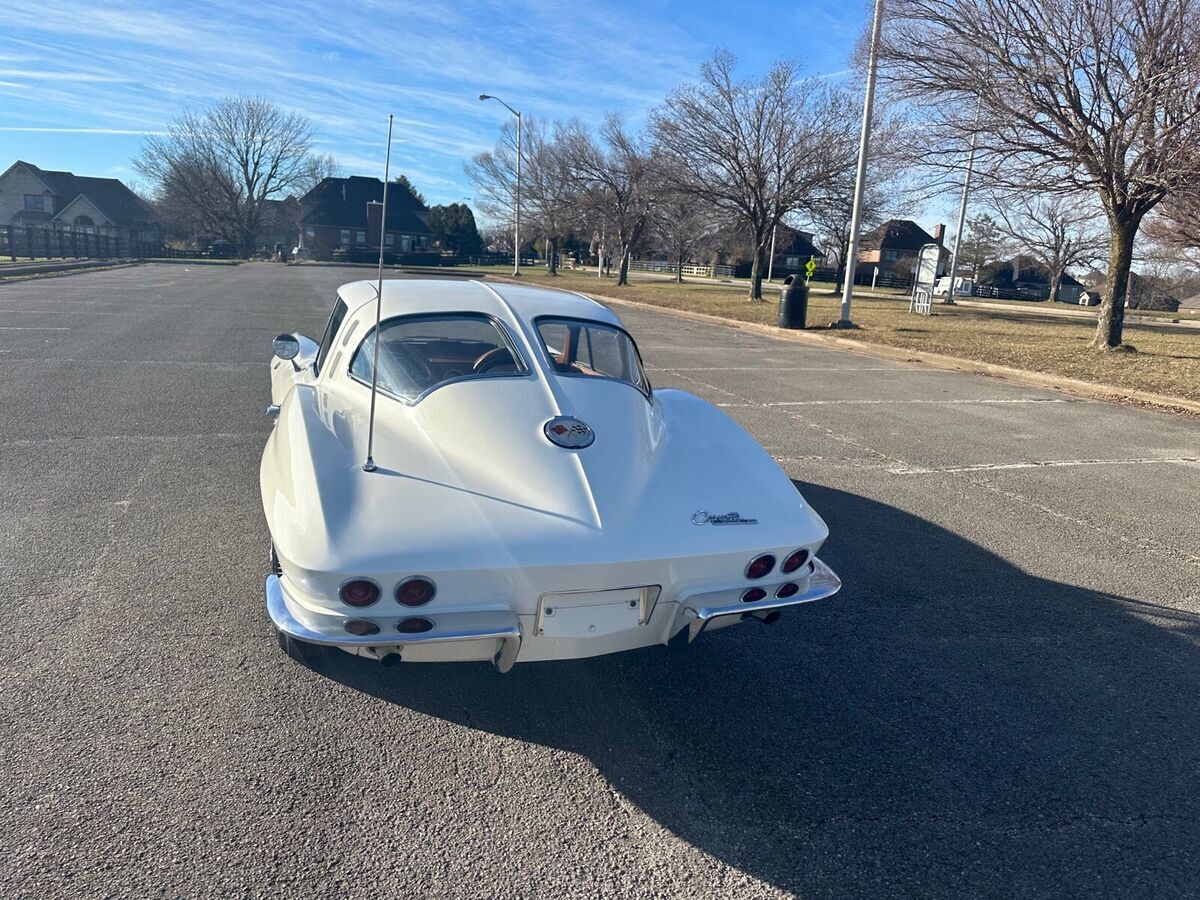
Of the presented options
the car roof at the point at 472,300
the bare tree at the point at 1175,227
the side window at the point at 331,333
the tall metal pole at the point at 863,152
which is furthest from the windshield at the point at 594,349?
the bare tree at the point at 1175,227

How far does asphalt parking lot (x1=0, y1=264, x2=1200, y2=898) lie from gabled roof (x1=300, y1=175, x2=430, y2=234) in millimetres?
80250

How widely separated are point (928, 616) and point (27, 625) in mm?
4357

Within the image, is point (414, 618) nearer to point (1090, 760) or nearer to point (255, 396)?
point (1090, 760)

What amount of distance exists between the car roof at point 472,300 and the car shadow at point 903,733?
1.84m

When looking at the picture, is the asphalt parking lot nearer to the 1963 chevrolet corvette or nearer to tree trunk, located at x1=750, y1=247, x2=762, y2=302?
the 1963 chevrolet corvette

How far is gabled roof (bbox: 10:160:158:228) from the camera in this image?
7600cm

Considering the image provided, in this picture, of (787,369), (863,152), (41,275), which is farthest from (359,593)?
(41,275)

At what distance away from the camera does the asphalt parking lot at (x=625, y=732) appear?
2.46 metres

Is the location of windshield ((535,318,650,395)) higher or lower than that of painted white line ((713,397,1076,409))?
higher

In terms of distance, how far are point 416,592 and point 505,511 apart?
1.48 ft

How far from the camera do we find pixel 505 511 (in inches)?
116

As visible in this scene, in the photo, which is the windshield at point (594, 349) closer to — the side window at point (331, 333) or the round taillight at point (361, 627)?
the side window at point (331, 333)

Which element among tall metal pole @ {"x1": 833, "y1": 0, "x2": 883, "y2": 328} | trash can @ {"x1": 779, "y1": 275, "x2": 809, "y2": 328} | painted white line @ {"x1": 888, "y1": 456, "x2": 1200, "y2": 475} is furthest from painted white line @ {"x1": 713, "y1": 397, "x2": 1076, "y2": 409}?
trash can @ {"x1": 779, "y1": 275, "x2": 809, "y2": 328}

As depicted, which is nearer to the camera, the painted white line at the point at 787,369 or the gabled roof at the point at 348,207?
the painted white line at the point at 787,369
